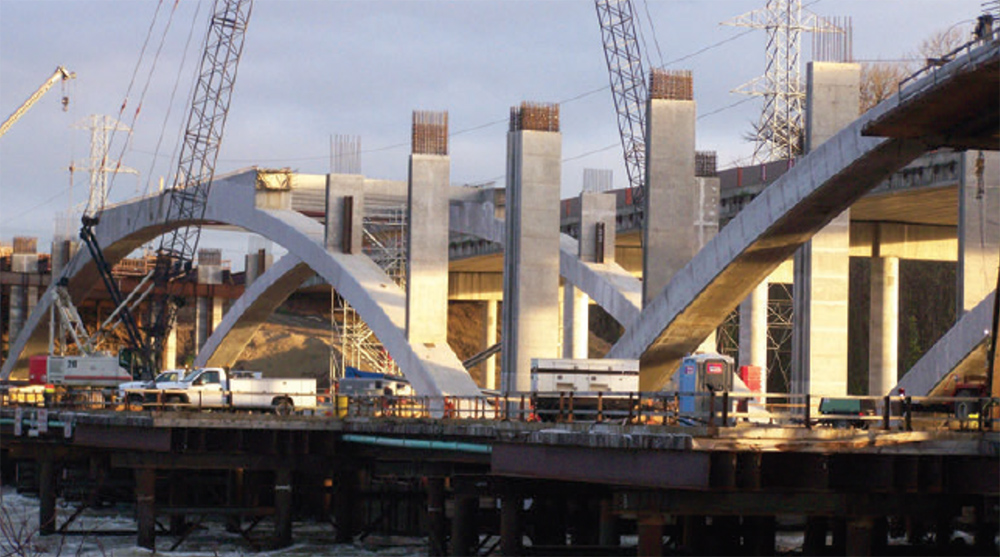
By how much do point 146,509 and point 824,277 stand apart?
20.2 m

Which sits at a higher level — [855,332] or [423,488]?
[855,332]

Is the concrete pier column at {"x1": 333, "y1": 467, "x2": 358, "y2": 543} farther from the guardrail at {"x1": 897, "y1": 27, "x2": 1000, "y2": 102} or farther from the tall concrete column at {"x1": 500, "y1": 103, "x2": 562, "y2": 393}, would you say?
the guardrail at {"x1": 897, "y1": 27, "x2": 1000, "y2": 102}

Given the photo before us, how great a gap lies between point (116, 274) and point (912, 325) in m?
53.6

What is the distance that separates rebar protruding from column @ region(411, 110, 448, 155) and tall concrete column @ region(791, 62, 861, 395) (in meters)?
16.1

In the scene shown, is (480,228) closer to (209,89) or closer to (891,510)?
(209,89)

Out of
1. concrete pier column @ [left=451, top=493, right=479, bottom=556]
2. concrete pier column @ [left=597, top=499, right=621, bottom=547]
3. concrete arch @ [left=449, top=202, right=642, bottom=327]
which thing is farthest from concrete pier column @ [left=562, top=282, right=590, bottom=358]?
concrete pier column @ [left=597, top=499, right=621, bottom=547]

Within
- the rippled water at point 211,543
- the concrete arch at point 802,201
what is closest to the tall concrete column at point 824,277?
the concrete arch at point 802,201

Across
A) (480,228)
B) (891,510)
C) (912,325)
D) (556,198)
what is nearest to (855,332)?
(912,325)

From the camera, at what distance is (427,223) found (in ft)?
195

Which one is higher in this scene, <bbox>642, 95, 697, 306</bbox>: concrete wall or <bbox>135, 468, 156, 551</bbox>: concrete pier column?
<bbox>642, 95, 697, 306</bbox>: concrete wall

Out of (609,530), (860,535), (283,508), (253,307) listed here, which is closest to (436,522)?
(283,508)

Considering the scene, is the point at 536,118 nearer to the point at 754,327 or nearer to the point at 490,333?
the point at 754,327

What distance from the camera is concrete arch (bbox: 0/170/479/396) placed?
5944 centimetres

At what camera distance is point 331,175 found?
67438 millimetres
